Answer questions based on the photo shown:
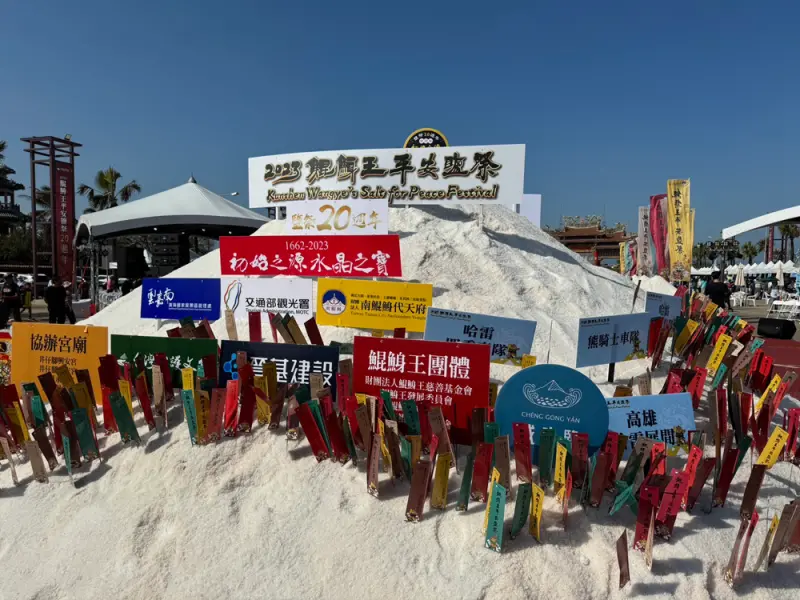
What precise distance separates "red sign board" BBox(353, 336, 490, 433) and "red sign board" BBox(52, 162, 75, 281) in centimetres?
1911

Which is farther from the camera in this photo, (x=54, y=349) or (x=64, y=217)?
(x=64, y=217)

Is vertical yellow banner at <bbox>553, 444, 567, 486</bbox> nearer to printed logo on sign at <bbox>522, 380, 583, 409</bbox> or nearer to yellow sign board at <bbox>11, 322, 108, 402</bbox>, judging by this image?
printed logo on sign at <bbox>522, 380, 583, 409</bbox>

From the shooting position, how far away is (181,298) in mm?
6254

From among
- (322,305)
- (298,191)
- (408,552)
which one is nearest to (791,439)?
(408,552)

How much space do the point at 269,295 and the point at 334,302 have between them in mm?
923

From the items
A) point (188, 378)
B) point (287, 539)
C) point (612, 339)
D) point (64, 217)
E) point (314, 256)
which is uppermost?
point (64, 217)

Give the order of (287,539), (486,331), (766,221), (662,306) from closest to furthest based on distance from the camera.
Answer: (287,539), (486,331), (662,306), (766,221)

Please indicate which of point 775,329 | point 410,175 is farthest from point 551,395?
point 775,329

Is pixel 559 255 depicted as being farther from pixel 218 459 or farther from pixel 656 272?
pixel 218 459

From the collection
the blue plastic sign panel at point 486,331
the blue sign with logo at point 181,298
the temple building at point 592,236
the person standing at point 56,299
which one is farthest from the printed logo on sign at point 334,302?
the temple building at point 592,236

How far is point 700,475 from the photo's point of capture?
279cm

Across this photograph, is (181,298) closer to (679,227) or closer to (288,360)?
(288,360)

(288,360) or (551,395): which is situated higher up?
(288,360)

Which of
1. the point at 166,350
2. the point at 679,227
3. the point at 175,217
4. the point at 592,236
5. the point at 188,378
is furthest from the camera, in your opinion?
the point at 592,236
